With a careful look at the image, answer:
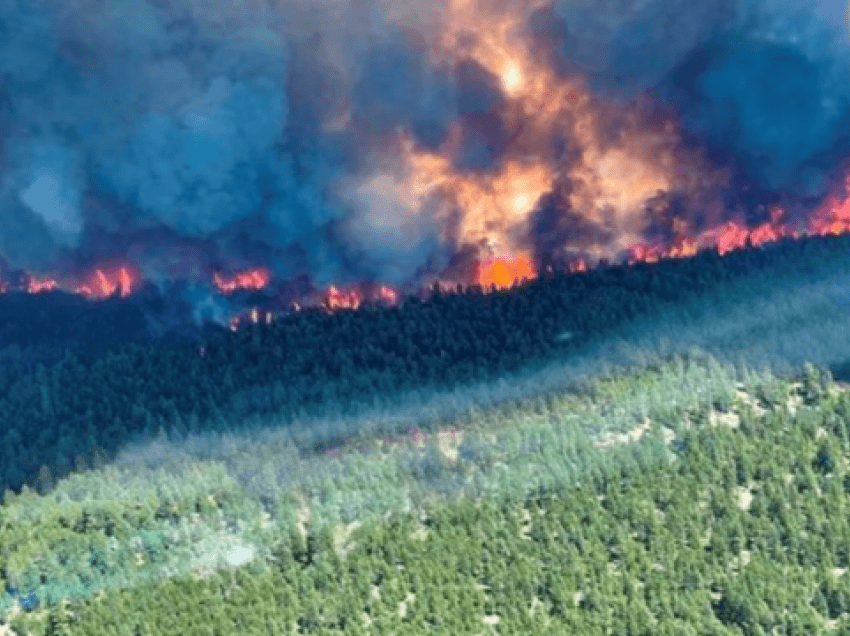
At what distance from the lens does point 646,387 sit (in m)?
164

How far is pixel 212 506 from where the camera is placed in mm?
151000

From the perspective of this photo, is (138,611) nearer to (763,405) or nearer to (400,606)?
(400,606)

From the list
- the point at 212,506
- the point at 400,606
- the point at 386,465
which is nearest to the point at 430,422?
the point at 386,465

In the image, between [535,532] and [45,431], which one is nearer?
[535,532]

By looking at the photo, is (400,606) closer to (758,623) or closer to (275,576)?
(275,576)

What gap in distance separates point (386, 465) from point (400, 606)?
74.3ft

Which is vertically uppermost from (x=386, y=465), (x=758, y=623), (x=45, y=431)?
(x=45, y=431)

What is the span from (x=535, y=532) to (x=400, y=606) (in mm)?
11427

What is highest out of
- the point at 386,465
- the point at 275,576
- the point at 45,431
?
the point at 45,431

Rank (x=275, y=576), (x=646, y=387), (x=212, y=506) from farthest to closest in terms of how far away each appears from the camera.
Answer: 1. (x=646, y=387)
2. (x=212, y=506)
3. (x=275, y=576)

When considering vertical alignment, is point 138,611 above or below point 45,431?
below

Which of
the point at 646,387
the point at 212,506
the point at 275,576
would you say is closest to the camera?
the point at 275,576

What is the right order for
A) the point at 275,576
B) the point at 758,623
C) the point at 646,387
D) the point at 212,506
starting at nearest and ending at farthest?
1. the point at 758,623
2. the point at 275,576
3. the point at 212,506
4. the point at 646,387

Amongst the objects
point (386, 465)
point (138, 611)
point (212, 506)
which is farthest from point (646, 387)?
point (138, 611)
